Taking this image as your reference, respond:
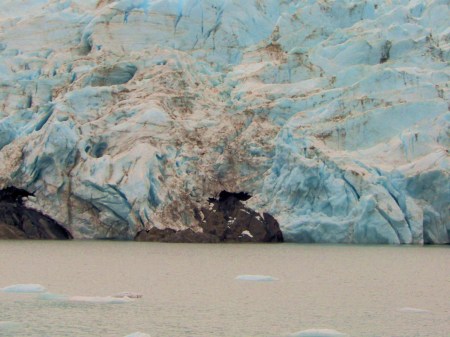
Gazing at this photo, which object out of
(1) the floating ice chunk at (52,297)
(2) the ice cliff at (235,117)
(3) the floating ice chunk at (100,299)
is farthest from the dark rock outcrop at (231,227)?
(3) the floating ice chunk at (100,299)

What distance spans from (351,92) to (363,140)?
7.45ft

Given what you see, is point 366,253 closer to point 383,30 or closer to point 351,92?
point 351,92

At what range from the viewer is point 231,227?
2758cm

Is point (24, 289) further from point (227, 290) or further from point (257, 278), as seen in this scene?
point (257, 278)

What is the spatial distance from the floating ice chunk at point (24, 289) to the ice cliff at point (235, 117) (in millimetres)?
11734

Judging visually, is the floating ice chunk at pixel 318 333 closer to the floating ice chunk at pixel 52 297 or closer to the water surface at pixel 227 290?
the water surface at pixel 227 290

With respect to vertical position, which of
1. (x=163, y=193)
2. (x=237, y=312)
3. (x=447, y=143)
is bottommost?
(x=237, y=312)

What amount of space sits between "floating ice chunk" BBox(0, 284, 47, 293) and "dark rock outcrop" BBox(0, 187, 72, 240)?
42.6 feet

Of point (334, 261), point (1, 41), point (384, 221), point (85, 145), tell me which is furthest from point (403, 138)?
point (1, 41)

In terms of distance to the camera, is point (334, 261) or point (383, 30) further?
point (383, 30)

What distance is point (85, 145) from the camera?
28.5 m

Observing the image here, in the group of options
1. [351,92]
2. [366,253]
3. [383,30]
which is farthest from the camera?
[383,30]

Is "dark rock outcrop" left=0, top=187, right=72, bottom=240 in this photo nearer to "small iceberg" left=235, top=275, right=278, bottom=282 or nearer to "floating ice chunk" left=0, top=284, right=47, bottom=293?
"small iceberg" left=235, top=275, right=278, bottom=282

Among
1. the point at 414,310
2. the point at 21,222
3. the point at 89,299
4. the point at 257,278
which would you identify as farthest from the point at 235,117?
the point at 414,310
